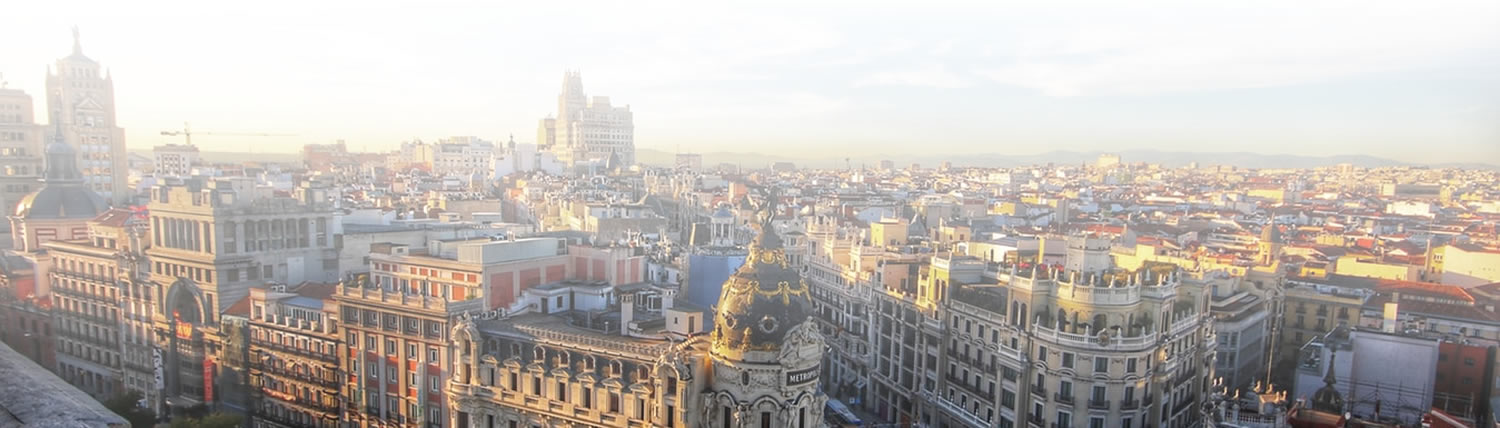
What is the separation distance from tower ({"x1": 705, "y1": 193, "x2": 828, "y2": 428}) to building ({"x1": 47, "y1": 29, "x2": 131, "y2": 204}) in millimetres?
100979

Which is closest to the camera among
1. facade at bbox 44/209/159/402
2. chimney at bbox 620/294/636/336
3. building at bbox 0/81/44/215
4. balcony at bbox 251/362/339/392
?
chimney at bbox 620/294/636/336

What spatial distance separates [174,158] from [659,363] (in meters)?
184

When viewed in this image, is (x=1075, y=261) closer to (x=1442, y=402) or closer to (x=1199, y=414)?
(x=1199, y=414)

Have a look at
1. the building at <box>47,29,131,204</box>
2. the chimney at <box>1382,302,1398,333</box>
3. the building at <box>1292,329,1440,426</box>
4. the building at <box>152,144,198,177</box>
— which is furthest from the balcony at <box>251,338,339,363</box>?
the building at <box>152,144,198,177</box>

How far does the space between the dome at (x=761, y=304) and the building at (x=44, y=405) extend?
78.5ft

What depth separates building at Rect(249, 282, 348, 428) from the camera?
5416 cm

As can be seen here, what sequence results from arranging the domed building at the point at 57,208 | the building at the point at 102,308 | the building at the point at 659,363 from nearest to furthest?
the building at the point at 659,363 → the building at the point at 102,308 → the domed building at the point at 57,208

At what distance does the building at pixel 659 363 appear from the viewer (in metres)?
37.7

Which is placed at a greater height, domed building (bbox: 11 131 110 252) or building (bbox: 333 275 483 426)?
domed building (bbox: 11 131 110 252)

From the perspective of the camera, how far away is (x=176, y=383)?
64188mm

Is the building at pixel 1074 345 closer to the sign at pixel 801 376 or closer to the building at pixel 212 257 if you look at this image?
the sign at pixel 801 376

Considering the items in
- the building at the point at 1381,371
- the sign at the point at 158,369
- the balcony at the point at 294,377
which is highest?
the building at the point at 1381,371

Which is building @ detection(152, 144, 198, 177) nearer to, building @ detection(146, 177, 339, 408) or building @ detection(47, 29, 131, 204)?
building @ detection(47, 29, 131, 204)

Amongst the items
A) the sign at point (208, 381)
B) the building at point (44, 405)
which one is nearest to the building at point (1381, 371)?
the building at point (44, 405)
